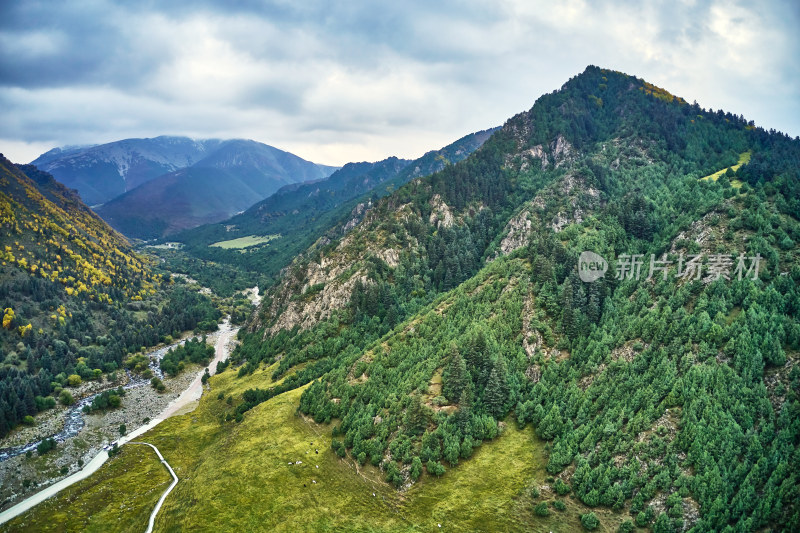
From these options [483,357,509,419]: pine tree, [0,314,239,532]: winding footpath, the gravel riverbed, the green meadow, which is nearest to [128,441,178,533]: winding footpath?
[0,314,239,532]: winding footpath

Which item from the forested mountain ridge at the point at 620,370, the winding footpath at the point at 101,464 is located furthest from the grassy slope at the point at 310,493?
the winding footpath at the point at 101,464

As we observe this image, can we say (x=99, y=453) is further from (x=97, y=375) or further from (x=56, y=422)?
(x=97, y=375)

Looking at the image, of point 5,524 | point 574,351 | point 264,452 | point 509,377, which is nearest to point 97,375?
point 5,524

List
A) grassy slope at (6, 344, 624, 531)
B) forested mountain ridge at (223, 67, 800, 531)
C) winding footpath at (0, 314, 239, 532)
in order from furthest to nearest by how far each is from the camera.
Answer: winding footpath at (0, 314, 239, 532), grassy slope at (6, 344, 624, 531), forested mountain ridge at (223, 67, 800, 531)

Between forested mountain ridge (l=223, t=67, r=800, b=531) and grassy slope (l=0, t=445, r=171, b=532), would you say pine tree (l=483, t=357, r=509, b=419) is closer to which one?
forested mountain ridge (l=223, t=67, r=800, b=531)

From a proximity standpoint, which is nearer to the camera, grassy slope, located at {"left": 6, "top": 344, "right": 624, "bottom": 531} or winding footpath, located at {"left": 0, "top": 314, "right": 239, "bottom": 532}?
grassy slope, located at {"left": 6, "top": 344, "right": 624, "bottom": 531}

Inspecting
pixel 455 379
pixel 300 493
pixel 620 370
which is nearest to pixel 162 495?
pixel 300 493
